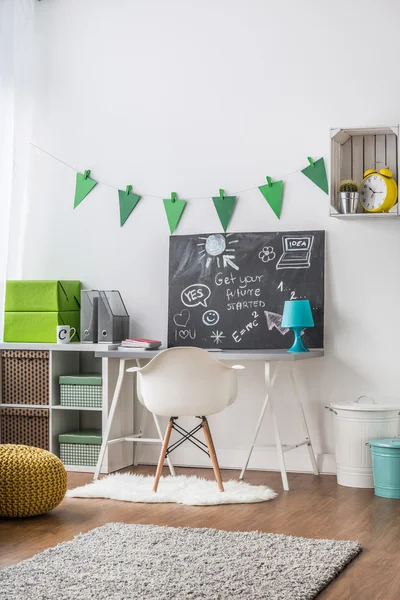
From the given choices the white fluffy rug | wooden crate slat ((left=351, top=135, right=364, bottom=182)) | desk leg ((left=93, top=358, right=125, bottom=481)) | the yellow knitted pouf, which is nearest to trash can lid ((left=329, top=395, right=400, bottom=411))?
the white fluffy rug

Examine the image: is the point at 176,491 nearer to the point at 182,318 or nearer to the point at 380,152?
the point at 182,318

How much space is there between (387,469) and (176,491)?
104 cm

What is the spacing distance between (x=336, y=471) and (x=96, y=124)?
2.59 metres

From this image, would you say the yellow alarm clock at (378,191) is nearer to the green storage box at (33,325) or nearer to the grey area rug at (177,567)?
the green storage box at (33,325)

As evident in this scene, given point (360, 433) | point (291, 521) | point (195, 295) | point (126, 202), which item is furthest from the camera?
point (126, 202)

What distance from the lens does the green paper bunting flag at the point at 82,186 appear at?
5422 millimetres

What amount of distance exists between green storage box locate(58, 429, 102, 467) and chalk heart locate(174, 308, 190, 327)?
0.81 metres

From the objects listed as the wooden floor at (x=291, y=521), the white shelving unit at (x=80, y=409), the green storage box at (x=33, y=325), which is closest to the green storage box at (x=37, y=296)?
the green storage box at (x=33, y=325)

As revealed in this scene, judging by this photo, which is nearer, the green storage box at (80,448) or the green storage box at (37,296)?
the green storage box at (80,448)

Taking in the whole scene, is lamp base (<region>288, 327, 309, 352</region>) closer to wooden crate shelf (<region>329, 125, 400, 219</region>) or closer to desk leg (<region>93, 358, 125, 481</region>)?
wooden crate shelf (<region>329, 125, 400, 219</region>)

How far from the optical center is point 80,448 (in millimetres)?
4988

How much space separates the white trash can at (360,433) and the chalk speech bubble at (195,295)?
1.07 m

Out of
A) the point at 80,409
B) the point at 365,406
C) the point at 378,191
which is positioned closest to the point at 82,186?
the point at 80,409

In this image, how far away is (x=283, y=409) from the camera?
499cm
